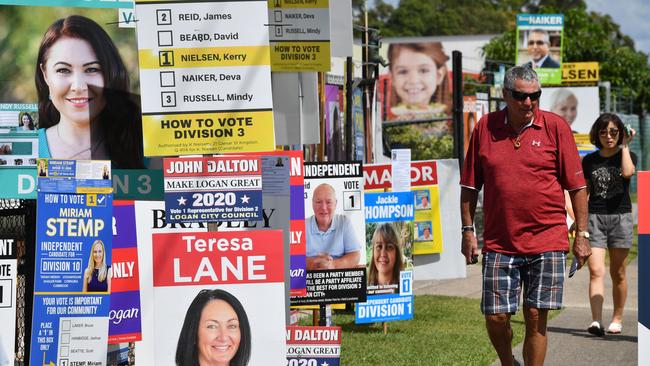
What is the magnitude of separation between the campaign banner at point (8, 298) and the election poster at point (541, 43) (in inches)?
836

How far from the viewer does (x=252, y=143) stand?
21.3ft

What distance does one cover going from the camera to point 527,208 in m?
7.42

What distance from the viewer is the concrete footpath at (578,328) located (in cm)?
971

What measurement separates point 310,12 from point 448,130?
187 ft

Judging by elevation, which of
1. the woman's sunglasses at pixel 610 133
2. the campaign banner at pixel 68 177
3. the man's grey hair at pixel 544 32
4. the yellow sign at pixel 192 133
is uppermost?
the man's grey hair at pixel 544 32

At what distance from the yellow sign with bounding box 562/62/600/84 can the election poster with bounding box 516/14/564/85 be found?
7.72m

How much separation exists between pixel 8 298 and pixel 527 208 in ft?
10.5

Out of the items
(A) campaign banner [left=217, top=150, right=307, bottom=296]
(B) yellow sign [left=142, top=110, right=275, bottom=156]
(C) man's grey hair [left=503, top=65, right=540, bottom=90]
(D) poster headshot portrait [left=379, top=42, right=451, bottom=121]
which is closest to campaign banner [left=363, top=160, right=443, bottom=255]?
(A) campaign banner [left=217, top=150, right=307, bottom=296]

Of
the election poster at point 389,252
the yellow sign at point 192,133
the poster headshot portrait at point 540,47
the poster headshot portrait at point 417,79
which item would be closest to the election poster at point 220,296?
the yellow sign at point 192,133

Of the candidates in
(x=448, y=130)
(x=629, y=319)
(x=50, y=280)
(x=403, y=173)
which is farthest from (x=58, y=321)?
(x=448, y=130)

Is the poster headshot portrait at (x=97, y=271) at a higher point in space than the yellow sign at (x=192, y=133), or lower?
lower

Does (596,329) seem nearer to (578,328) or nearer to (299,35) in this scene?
(578,328)

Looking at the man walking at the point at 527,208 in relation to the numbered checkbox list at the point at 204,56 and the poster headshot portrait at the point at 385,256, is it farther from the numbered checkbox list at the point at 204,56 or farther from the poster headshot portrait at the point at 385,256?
the poster headshot portrait at the point at 385,256

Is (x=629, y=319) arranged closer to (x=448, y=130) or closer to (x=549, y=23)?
(x=549, y=23)
